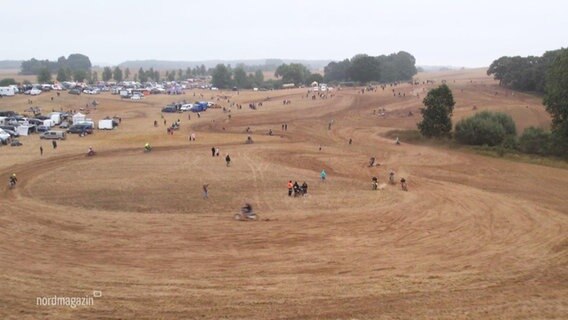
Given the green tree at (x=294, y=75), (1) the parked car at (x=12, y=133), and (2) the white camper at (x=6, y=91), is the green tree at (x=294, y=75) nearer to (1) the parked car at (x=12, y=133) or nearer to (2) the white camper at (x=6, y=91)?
(2) the white camper at (x=6, y=91)

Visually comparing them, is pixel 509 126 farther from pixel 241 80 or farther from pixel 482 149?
pixel 241 80

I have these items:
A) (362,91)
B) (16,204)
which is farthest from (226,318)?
(362,91)

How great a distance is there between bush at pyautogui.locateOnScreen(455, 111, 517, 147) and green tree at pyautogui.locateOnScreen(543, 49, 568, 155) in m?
4.22

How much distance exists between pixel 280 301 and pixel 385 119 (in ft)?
197

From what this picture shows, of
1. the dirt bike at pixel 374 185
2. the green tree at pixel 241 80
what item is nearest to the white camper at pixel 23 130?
the dirt bike at pixel 374 185

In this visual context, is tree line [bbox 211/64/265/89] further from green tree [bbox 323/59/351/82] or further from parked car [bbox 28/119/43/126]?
parked car [bbox 28/119/43/126]

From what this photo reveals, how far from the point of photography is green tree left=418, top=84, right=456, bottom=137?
55656 millimetres

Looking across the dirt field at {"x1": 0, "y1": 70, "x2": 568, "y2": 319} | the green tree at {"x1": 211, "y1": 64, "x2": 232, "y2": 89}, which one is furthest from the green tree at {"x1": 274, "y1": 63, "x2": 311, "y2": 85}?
the dirt field at {"x1": 0, "y1": 70, "x2": 568, "y2": 319}

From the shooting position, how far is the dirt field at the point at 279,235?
16859 millimetres

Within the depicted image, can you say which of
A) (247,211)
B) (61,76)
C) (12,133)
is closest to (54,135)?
(12,133)

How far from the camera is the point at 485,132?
52.3 metres

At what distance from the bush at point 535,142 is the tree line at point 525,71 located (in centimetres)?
4864

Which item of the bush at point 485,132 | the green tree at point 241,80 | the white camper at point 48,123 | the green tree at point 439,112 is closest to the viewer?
the bush at point 485,132

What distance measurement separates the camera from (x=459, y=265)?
20844mm
